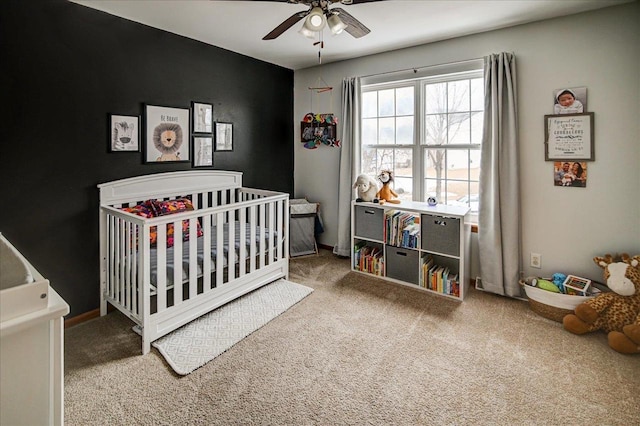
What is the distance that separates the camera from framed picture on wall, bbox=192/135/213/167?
10.8ft

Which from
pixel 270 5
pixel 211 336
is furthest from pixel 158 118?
pixel 211 336

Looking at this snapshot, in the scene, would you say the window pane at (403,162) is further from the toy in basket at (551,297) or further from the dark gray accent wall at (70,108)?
the dark gray accent wall at (70,108)

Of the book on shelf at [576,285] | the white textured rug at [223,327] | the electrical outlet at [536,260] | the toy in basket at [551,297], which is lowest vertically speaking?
the white textured rug at [223,327]

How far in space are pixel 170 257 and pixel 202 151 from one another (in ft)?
4.19

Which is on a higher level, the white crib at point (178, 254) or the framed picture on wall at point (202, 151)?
the framed picture on wall at point (202, 151)

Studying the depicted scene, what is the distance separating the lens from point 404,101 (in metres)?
3.60

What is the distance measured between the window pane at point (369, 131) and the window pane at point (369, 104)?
66 mm

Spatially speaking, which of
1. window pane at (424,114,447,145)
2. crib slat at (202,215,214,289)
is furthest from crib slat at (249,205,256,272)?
window pane at (424,114,447,145)

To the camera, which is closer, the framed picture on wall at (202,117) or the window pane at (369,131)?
the framed picture on wall at (202,117)

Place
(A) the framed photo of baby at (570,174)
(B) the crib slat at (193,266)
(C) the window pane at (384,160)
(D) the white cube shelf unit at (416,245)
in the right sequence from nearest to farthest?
(B) the crib slat at (193,266) → (A) the framed photo of baby at (570,174) → (D) the white cube shelf unit at (416,245) → (C) the window pane at (384,160)

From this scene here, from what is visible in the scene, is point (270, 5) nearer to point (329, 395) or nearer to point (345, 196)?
point (345, 196)

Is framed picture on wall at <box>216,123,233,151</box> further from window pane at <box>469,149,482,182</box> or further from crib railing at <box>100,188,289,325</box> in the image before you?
window pane at <box>469,149,482,182</box>

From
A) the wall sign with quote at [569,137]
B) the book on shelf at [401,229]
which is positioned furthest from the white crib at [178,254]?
the wall sign with quote at [569,137]

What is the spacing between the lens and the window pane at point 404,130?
11.8ft
